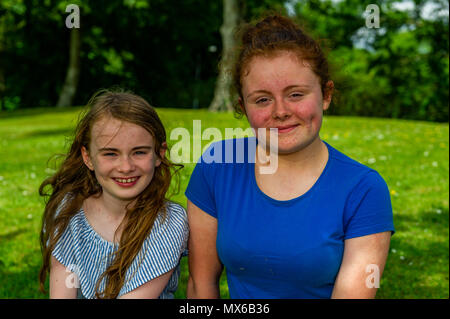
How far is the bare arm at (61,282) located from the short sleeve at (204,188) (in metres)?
0.71

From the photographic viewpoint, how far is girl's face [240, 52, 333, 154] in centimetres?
205

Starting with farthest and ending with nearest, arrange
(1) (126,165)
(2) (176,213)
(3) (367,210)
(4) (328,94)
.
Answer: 1. (2) (176,213)
2. (1) (126,165)
3. (4) (328,94)
4. (3) (367,210)

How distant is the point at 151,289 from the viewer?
2426 mm

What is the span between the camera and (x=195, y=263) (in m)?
2.46

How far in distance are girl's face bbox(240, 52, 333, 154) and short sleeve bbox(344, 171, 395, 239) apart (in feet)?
0.97

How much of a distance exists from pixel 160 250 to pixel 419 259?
3.22 m

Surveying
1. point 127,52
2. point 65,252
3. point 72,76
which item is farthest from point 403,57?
point 127,52

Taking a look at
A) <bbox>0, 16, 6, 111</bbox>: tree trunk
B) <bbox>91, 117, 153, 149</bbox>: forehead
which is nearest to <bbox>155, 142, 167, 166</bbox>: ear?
<bbox>91, 117, 153, 149</bbox>: forehead

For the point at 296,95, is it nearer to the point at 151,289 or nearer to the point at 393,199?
the point at 151,289

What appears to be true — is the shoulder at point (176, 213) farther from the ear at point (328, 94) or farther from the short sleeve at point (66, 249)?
the ear at point (328, 94)

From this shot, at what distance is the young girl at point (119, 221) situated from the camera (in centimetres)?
242

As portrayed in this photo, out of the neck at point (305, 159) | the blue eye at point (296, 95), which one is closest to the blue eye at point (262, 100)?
the blue eye at point (296, 95)

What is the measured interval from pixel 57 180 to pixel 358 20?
13.8 meters
